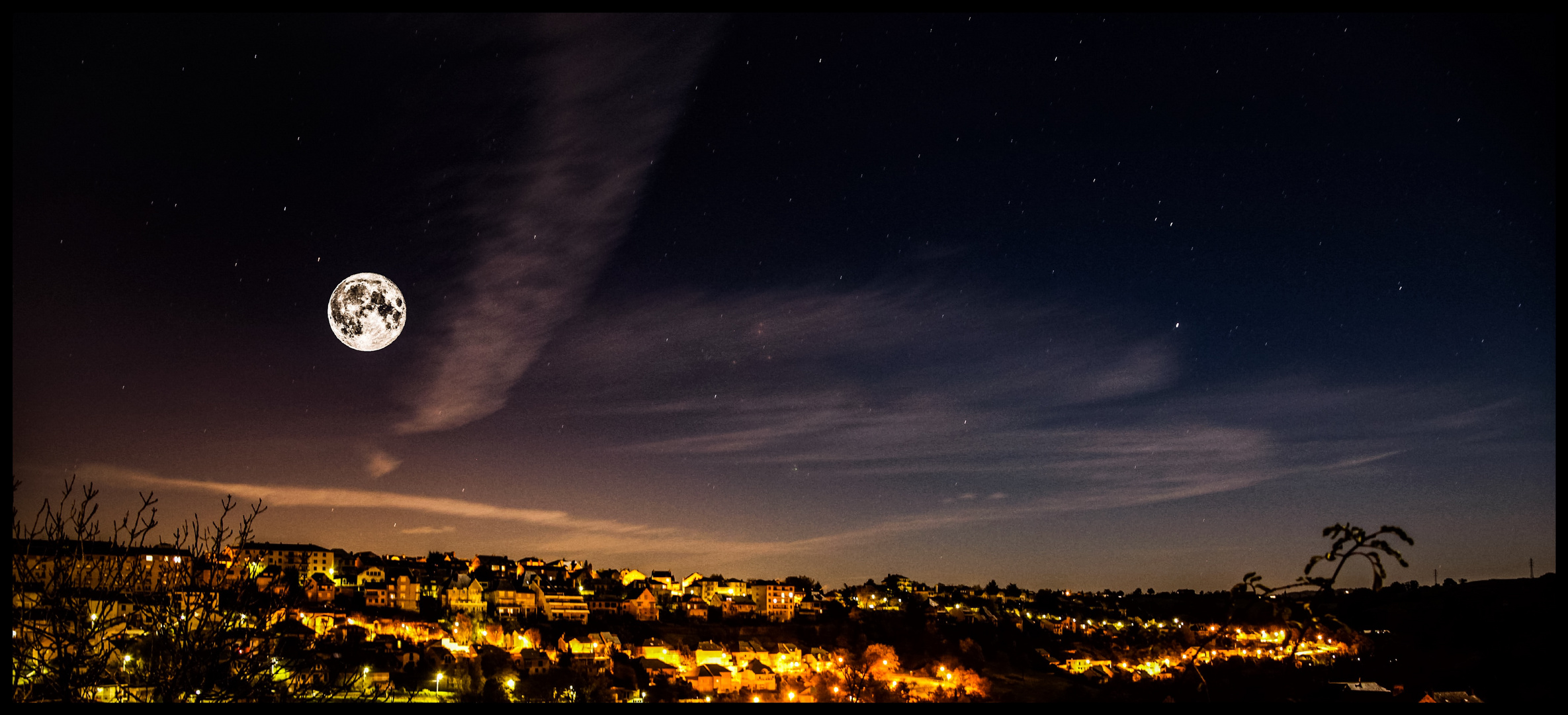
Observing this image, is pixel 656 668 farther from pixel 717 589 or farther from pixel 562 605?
pixel 717 589

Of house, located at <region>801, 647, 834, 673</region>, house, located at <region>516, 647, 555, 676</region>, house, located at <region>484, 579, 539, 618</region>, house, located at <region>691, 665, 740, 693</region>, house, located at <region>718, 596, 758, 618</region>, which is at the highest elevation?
house, located at <region>484, 579, 539, 618</region>

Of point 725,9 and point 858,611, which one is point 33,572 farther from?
point 858,611

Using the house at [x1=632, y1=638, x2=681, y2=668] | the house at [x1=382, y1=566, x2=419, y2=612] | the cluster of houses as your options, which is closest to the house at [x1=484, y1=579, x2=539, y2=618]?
the cluster of houses

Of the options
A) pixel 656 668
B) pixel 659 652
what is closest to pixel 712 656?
pixel 659 652

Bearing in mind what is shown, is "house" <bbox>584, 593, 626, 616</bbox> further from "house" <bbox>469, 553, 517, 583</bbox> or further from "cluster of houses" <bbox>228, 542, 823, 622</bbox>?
"house" <bbox>469, 553, 517, 583</bbox>

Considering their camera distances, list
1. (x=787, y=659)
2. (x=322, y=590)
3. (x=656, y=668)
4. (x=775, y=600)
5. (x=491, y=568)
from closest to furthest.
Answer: (x=656, y=668) < (x=787, y=659) < (x=322, y=590) < (x=775, y=600) < (x=491, y=568)

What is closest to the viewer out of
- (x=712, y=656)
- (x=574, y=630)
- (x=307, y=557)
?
(x=712, y=656)

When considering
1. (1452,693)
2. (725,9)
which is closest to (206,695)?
(725,9)
